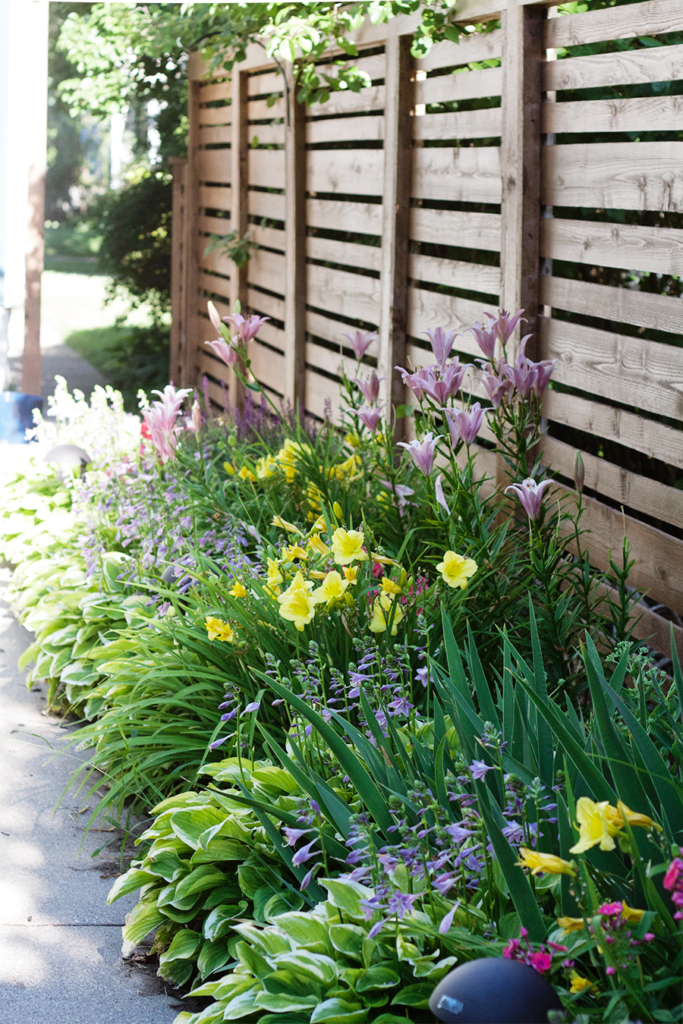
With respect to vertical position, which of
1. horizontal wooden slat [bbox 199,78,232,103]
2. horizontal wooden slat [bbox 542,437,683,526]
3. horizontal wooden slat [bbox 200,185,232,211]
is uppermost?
horizontal wooden slat [bbox 199,78,232,103]

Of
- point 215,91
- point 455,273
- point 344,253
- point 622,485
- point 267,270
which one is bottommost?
point 622,485

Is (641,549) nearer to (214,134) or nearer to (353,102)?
(353,102)

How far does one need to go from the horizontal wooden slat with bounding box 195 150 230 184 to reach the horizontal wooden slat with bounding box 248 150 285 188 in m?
0.86

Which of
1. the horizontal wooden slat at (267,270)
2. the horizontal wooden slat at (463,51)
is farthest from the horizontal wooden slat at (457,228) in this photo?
the horizontal wooden slat at (267,270)

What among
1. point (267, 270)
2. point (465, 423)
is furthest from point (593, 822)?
point (267, 270)

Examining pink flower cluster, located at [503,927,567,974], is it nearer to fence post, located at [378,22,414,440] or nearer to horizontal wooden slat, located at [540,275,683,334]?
horizontal wooden slat, located at [540,275,683,334]

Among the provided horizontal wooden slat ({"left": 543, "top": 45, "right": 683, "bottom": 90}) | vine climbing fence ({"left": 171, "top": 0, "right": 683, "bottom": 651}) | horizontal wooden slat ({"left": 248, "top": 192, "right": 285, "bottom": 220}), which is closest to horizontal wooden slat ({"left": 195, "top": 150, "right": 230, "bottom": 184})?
horizontal wooden slat ({"left": 248, "top": 192, "right": 285, "bottom": 220})

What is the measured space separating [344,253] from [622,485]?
2.53 m

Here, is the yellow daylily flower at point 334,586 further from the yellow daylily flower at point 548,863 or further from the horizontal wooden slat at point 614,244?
the horizontal wooden slat at point 614,244

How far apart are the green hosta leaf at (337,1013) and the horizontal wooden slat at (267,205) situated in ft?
16.5

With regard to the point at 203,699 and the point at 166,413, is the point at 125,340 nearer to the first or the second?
the point at 166,413

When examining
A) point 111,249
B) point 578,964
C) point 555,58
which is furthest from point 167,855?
point 111,249

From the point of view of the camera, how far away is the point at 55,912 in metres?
2.35

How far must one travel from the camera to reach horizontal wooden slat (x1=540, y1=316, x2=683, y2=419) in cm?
267
